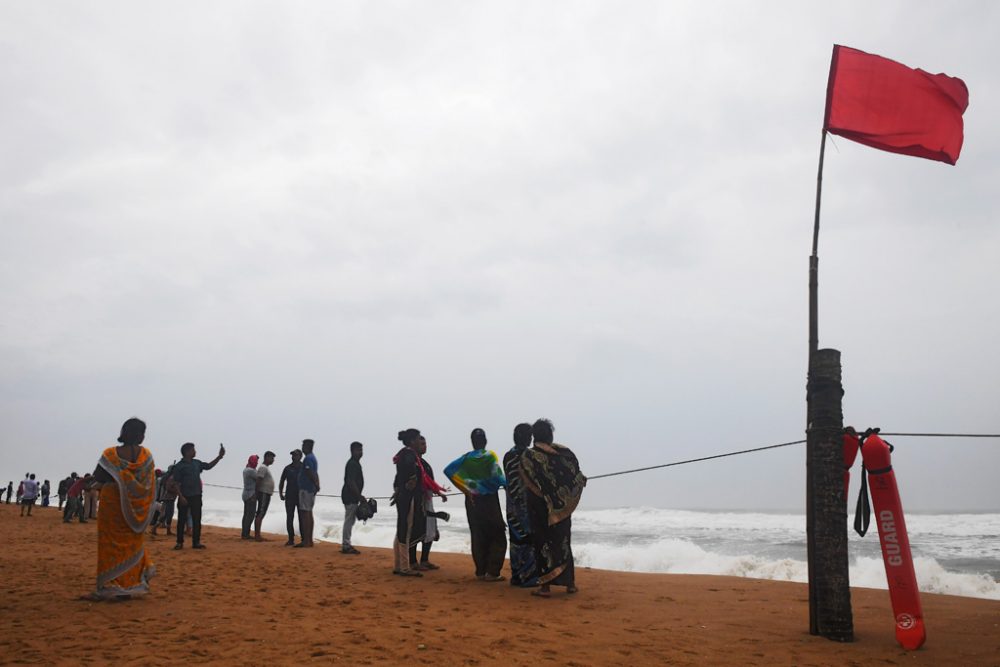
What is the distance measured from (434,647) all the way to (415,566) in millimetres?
4677

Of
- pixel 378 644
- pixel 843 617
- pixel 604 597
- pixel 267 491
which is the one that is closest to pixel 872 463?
pixel 843 617

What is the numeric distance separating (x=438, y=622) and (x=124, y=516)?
3.47m

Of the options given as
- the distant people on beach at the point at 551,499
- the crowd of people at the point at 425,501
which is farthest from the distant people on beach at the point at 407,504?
the distant people on beach at the point at 551,499

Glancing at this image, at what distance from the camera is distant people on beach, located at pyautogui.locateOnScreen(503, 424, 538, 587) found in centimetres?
851

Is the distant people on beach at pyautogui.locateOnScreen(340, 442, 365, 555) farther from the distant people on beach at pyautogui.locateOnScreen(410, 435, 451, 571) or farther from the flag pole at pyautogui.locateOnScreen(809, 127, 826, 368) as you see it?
the flag pole at pyautogui.locateOnScreen(809, 127, 826, 368)

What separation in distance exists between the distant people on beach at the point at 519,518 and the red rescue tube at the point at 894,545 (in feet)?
12.4

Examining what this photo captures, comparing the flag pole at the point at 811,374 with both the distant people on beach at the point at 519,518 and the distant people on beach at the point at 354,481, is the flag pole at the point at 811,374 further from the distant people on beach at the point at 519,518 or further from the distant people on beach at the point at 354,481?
the distant people on beach at the point at 354,481

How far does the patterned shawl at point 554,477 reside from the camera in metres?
7.92

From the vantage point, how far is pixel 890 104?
662 cm

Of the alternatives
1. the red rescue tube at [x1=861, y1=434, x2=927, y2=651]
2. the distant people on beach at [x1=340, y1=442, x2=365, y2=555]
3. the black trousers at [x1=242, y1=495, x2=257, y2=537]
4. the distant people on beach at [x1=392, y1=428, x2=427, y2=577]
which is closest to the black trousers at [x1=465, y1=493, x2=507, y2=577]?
the distant people on beach at [x1=392, y1=428, x2=427, y2=577]

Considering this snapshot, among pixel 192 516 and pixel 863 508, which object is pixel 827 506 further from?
pixel 192 516

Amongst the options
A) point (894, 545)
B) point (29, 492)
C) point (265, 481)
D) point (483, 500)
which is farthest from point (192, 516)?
point (29, 492)

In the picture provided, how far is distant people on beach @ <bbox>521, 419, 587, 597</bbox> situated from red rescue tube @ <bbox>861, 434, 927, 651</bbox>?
3.11 metres

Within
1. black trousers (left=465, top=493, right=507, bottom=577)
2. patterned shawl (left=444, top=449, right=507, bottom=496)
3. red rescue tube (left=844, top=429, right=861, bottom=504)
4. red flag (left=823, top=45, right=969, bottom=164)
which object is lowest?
black trousers (left=465, top=493, right=507, bottom=577)
